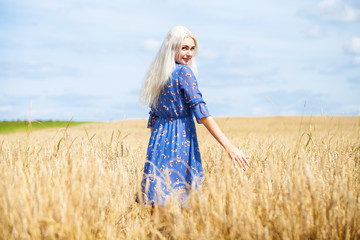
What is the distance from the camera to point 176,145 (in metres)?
2.65

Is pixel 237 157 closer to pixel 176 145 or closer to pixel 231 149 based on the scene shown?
pixel 231 149

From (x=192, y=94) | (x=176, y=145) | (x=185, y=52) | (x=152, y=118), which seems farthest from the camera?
(x=152, y=118)

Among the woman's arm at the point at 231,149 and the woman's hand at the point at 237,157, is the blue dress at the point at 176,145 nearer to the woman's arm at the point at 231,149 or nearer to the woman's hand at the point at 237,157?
the woman's arm at the point at 231,149

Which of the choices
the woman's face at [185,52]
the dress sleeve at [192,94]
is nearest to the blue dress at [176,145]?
the dress sleeve at [192,94]

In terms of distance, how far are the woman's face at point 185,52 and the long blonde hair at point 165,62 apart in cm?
3

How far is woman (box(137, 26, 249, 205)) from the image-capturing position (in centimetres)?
257

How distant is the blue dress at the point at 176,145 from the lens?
8.50 feet

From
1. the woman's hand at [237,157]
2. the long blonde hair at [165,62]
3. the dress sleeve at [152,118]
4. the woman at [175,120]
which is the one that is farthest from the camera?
the dress sleeve at [152,118]

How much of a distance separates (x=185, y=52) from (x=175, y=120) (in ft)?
1.82

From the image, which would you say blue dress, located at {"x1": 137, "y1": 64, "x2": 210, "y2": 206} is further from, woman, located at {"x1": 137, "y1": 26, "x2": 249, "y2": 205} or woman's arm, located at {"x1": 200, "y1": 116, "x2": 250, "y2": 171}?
woman's arm, located at {"x1": 200, "y1": 116, "x2": 250, "y2": 171}

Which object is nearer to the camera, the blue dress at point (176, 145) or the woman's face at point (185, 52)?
the blue dress at point (176, 145)

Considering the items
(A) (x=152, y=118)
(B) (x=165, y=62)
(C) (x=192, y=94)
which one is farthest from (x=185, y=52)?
(A) (x=152, y=118)

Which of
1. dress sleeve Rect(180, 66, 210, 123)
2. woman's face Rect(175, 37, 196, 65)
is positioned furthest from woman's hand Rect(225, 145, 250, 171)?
woman's face Rect(175, 37, 196, 65)

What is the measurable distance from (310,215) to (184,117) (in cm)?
113
